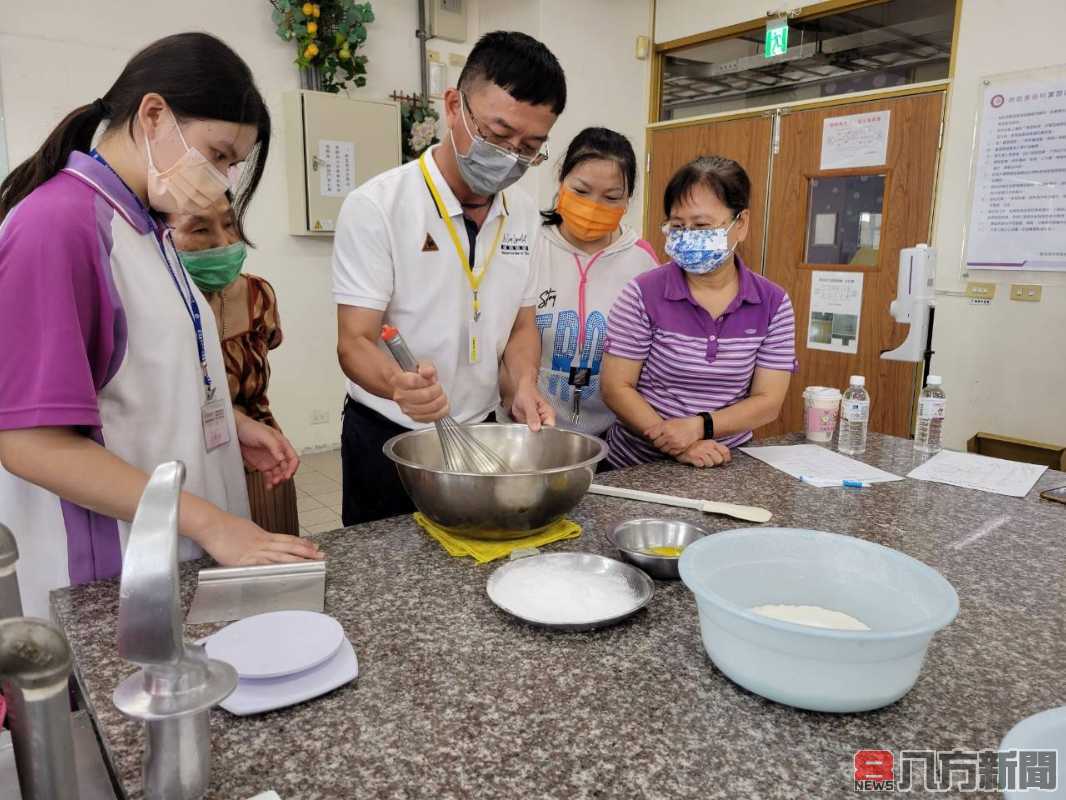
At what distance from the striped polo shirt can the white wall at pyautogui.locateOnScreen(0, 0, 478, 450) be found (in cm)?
286

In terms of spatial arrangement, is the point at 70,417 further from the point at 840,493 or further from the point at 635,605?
the point at 840,493

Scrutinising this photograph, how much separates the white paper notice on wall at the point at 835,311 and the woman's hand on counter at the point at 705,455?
2.59 meters

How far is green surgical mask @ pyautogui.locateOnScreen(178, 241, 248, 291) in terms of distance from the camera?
1.56 meters

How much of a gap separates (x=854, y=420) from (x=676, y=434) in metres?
0.50

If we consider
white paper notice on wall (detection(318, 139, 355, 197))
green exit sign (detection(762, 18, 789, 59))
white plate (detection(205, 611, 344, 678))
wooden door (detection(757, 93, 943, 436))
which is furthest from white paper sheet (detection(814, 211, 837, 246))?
white plate (detection(205, 611, 344, 678))

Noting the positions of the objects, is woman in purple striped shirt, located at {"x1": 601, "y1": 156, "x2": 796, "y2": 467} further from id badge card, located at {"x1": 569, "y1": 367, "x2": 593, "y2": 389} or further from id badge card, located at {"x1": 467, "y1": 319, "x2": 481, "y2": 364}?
id badge card, located at {"x1": 467, "y1": 319, "x2": 481, "y2": 364}

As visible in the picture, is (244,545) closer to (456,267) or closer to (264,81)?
(456,267)

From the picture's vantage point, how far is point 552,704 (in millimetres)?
768

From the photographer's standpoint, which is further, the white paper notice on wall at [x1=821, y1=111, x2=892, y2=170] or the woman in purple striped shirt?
the white paper notice on wall at [x1=821, y1=111, x2=892, y2=170]

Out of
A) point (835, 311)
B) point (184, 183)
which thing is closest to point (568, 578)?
point (184, 183)

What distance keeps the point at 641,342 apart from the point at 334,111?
2999mm

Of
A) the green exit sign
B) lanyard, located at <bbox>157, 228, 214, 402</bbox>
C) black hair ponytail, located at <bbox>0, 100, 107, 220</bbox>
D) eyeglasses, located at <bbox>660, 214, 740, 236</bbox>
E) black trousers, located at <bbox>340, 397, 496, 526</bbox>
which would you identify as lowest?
black trousers, located at <bbox>340, 397, 496, 526</bbox>

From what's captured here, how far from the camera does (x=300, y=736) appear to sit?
71 cm

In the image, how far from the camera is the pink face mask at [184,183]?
3.54 feet
